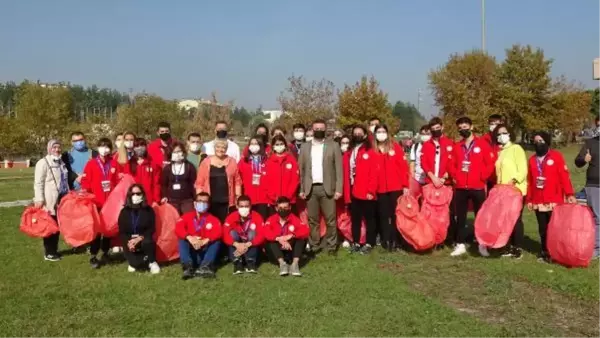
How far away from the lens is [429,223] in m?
8.60

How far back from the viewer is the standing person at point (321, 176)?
8.53m

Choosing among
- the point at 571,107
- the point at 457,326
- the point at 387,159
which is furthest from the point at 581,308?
the point at 571,107

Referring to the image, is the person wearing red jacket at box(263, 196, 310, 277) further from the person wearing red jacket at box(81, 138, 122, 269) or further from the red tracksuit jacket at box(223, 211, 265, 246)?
the person wearing red jacket at box(81, 138, 122, 269)

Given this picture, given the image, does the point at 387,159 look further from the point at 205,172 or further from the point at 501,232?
the point at 205,172

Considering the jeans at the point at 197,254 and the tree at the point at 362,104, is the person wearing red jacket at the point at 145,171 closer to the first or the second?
the jeans at the point at 197,254

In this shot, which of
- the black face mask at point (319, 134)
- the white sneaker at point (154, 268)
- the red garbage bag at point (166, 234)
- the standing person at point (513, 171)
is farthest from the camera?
the black face mask at point (319, 134)

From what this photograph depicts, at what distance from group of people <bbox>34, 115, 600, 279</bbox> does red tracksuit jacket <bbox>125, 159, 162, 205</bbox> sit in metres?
0.02

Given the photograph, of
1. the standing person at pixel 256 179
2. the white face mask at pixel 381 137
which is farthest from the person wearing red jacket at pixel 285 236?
the white face mask at pixel 381 137

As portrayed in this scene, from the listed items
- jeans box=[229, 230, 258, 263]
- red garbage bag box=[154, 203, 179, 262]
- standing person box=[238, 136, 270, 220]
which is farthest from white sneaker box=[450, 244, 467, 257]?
red garbage bag box=[154, 203, 179, 262]

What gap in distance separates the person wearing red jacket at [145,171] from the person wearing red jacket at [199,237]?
90 centimetres

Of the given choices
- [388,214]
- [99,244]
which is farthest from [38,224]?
[388,214]

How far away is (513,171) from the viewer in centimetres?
824

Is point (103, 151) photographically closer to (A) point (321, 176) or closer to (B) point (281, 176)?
(B) point (281, 176)

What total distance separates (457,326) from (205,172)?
424 centimetres
